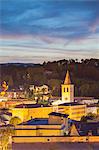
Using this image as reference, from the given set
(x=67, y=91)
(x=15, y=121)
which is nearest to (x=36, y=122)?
(x=15, y=121)

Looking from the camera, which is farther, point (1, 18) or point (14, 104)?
point (14, 104)

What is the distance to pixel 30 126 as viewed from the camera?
334 centimetres

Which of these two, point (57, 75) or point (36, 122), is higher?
point (57, 75)

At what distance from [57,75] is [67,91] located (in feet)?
0.50

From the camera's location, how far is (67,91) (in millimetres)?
3438

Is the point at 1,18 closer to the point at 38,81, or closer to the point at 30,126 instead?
the point at 38,81

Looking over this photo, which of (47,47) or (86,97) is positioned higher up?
(47,47)

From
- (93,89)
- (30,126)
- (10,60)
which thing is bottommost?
(30,126)

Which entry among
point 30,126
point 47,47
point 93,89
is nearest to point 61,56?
point 47,47

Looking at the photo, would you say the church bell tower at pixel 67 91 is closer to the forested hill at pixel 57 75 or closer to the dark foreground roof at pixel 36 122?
the forested hill at pixel 57 75

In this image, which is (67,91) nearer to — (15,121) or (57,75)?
(57,75)

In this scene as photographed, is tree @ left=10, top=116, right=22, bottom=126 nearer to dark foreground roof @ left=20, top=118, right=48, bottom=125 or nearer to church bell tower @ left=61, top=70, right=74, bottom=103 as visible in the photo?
dark foreground roof @ left=20, top=118, right=48, bottom=125

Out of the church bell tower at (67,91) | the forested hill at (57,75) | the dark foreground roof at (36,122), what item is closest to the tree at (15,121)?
the dark foreground roof at (36,122)

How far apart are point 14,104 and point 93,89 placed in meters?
A: 0.62
